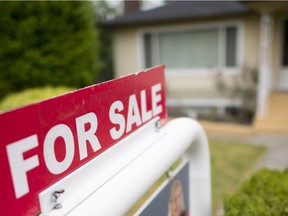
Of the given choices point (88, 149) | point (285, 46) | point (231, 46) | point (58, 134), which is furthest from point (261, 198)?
point (285, 46)

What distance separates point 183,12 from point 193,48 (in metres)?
1.33

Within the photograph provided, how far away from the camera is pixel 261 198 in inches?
76.9

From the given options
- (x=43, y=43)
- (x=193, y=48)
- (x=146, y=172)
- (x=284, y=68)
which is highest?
(x=43, y=43)

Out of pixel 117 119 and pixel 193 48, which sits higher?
pixel 117 119

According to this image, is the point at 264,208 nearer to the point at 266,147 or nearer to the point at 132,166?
the point at 132,166

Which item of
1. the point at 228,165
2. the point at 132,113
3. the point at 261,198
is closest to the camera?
the point at 132,113

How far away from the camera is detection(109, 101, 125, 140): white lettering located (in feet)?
3.79

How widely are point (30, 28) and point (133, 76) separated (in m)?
7.17

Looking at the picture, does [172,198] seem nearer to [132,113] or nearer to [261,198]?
[132,113]

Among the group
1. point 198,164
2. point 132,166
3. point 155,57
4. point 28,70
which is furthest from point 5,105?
point 155,57

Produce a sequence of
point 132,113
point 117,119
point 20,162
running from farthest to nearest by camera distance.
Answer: point 132,113, point 117,119, point 20,162

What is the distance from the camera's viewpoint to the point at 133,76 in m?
1.29

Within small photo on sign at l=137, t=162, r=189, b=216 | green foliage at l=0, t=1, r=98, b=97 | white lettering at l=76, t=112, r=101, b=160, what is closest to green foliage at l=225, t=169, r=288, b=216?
small photo on sign at l=137, t=162, r=189, b=216

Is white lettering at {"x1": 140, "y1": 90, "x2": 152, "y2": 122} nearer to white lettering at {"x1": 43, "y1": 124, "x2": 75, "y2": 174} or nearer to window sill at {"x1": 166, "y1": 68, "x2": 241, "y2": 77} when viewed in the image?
white lettering at {"x1": 43, "y1": 124, "x2": 75, "y2": 174}
